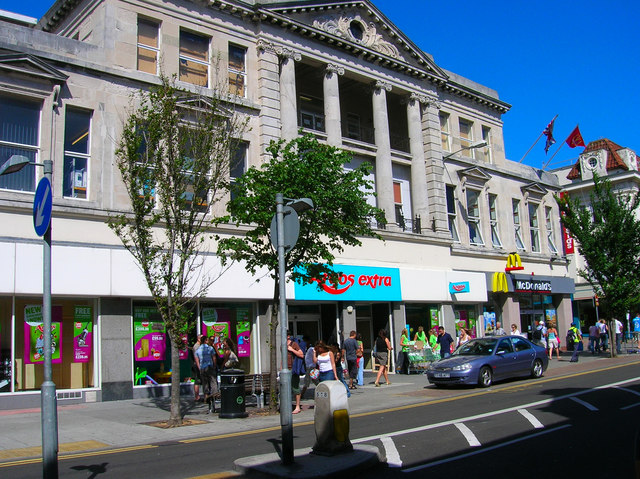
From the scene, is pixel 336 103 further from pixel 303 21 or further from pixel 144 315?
pixel 144 315

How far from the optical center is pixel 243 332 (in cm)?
2061

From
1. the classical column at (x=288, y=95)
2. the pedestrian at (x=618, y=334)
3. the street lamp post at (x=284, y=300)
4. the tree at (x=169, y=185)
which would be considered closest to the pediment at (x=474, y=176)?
the pedestrian at (x=618, y=334)

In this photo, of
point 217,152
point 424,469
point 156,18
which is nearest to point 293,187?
point 217,152

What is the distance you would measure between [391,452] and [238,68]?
17109mm

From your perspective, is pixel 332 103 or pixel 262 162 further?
pixel 332 103

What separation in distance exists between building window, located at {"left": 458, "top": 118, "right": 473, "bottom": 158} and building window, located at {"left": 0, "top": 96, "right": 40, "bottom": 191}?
69.9ft

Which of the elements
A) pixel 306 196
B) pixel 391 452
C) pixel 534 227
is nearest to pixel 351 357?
pixel 306 196

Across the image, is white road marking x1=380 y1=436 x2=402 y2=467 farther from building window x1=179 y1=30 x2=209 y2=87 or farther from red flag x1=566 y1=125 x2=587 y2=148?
red flag x1=566 y1=125 x2=587 y2=148

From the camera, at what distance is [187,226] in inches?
546

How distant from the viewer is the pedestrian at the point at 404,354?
23.7m

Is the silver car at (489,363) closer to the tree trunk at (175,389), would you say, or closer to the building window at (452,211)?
the tree trunk at (175,389)

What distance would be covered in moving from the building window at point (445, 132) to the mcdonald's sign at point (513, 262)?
21.5ft

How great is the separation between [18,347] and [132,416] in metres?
4.07

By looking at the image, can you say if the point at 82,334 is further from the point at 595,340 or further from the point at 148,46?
the point at 595,340
